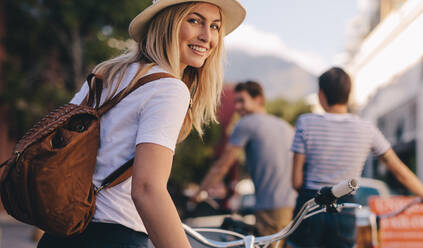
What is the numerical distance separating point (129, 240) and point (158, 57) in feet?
2.06

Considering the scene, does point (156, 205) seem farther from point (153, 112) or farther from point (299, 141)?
point (299, 141)

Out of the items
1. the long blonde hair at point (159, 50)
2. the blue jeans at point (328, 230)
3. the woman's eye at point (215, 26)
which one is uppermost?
the woman's eye at point (215, 26)

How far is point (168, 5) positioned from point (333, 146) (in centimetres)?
191

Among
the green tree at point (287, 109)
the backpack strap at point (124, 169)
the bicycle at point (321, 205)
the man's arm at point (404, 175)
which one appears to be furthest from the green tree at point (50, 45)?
the green tree at point (287, 109)

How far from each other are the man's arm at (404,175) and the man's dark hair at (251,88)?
5.92 ft

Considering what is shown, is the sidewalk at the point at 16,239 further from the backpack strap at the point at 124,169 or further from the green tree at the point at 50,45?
the backpack strap at the point at 124,169

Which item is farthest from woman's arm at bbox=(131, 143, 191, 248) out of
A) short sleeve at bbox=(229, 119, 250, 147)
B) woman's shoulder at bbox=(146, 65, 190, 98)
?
short sleeve at bbox=(229, 119, 250, 147)

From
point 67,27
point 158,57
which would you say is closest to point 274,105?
point 67,27

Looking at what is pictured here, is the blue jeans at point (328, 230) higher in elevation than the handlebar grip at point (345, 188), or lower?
lower

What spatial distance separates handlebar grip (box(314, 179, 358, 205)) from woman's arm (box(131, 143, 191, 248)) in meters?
0.68

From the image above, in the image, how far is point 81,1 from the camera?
797 inches

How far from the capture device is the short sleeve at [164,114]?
1514mm

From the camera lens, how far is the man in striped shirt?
3357 millimetres

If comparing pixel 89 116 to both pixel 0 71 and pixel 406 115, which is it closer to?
pixel 406 115
